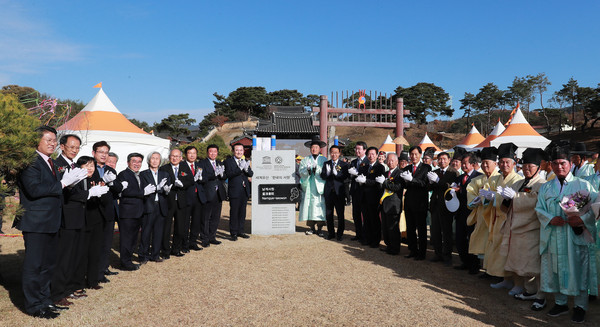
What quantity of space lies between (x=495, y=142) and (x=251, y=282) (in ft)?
41.7

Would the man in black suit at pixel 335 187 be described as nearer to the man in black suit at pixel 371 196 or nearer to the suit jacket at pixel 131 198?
the man in black suit at pixel 371 196

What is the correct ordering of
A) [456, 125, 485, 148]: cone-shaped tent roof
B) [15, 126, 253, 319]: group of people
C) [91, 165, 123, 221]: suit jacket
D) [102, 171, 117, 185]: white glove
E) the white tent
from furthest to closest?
[456, 125, 485, 148]: cone-shaped tent roof → the white tent → [102, 171, 117, 185]: white glove → [91, 165, 123, 221]: suit jacket → [15, 126, 253, 319]: group of people

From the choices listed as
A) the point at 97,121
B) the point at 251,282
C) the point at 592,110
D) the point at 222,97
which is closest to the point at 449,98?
the point at 592,110

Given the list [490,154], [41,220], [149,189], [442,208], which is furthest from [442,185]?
[41,220]

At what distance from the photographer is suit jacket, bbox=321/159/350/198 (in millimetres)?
7195

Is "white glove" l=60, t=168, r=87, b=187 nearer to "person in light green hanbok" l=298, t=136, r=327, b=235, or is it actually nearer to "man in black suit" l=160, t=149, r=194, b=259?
"man in black suit" l=160, t=149, r=194, b=259

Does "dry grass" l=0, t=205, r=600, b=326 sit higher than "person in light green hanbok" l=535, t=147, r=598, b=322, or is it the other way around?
"person in light green hanbok" l=535, t=147, r=598, b=322

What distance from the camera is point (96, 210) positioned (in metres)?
4.17

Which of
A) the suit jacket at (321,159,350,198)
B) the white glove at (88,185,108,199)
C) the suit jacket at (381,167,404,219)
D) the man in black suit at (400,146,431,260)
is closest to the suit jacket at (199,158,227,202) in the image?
the suit jacket at (321,159,350,198)

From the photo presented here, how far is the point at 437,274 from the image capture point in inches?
201

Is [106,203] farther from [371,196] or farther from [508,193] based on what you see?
[508,193]

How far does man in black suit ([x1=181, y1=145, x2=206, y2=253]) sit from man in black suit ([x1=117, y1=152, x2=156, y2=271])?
1.03 meters

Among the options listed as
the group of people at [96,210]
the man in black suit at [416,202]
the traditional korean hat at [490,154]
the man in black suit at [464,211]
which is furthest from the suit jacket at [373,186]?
the group of people at [96,210]

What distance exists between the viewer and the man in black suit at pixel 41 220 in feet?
10.6
